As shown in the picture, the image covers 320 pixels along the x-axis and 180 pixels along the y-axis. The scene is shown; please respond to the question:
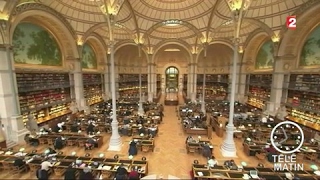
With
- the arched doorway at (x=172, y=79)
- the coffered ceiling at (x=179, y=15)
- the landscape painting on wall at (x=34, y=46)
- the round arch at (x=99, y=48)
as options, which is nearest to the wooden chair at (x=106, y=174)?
the landscape painting on wall at (x=34, y=46)

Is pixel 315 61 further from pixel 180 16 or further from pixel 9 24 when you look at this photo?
pixel 9 24

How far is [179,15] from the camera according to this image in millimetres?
21703

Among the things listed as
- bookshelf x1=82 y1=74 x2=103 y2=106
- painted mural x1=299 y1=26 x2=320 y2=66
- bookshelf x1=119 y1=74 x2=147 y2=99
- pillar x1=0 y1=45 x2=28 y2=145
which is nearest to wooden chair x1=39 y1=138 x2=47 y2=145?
pillar x1=0 y1=45 x2=28 y2=145

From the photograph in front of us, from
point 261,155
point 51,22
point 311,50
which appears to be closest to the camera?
point 261,155

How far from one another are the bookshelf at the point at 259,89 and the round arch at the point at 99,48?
2255 cm

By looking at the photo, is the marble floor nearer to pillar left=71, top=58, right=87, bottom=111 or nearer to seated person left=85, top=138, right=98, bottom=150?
seated person left=85, top=138, right=98, bottom=150

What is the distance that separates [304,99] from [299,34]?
623 centimetres

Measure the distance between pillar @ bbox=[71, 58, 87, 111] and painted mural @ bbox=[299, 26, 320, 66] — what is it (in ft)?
78.4

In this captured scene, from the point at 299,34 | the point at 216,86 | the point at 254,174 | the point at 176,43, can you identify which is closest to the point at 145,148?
the point at 254,174

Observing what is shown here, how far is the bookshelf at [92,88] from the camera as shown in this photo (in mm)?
22312

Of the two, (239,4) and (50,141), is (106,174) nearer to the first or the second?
(50,141)

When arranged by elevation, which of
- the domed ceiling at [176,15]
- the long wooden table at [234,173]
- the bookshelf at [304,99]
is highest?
the domed ceiling at [176,15]

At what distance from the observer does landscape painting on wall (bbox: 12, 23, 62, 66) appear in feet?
43.7

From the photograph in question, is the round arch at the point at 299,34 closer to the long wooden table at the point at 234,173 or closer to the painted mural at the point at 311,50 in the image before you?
the painted mural at the point at 311,50
